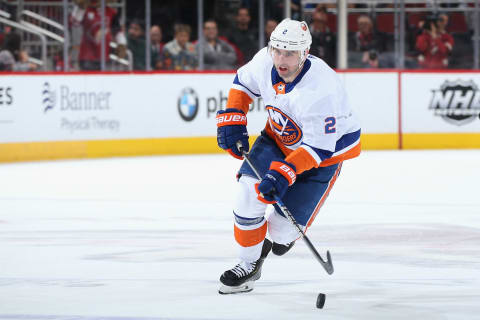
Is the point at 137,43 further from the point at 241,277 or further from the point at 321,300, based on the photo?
the point at 321,300

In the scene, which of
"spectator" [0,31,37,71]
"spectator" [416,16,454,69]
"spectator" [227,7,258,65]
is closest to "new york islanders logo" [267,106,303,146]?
"spectator" [0,31,37,71]

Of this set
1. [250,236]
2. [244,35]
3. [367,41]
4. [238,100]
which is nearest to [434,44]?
[367,41]

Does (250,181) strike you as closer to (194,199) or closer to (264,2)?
(194,199)

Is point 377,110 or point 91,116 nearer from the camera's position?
point 91,116

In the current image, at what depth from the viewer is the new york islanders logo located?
375 centimetres

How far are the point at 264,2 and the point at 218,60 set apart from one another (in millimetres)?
1078

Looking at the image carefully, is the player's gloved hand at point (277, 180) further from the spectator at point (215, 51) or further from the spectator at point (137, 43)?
the spectator at point (215, 51)

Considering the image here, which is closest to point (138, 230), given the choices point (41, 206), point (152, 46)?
point (41, 206)

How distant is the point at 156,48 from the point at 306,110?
7859mm

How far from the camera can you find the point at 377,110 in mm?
11117

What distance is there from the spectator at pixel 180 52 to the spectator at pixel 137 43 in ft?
0.95

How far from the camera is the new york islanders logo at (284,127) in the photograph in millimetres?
3750

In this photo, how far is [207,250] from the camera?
191 inches

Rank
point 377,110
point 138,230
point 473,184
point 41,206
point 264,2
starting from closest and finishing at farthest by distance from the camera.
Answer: point 138,230
point 41,206
point 473,184
point 377,110
point 264,2
